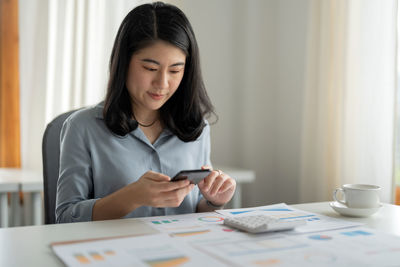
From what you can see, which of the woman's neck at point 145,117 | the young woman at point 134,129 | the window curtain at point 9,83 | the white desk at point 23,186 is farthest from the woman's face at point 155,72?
the window curtain at point 9,83

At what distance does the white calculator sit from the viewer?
36.5 inches

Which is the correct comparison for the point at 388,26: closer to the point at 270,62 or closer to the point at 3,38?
the point at 270,62

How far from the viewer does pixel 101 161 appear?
4.30ft

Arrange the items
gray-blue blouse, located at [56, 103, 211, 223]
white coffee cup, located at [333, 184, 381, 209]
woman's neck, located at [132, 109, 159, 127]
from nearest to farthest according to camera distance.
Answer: white coffee cup, located at [333, 184, 381, 209] → gray-blue blouse, located at [56, 103, 211, 223] → woman's neck, located at [132, 109, 159, 127]

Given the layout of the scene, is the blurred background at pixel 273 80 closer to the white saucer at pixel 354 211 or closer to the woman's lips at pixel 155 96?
the white saucer at pixel 354 211

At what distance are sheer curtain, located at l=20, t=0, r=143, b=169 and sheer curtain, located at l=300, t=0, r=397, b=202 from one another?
113 cm

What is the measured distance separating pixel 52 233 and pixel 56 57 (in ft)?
5.53

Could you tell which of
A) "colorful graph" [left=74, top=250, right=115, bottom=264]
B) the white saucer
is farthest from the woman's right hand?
the white saucer

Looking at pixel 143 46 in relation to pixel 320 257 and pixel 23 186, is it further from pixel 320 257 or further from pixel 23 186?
pixel 23 186

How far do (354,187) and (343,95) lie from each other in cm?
115

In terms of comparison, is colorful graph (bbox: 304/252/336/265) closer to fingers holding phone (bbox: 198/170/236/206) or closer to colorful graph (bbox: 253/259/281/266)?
colorful graph (bbox: 253/259/281/266)

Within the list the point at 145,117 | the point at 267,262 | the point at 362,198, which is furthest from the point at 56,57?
the point at 267,262

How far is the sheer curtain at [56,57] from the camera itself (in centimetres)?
243

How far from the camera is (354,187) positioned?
1189mm
